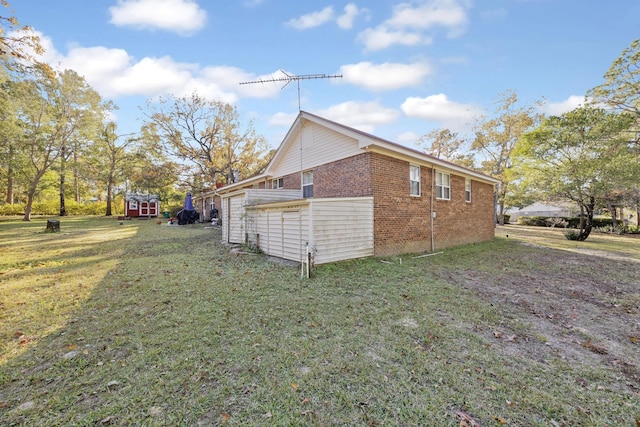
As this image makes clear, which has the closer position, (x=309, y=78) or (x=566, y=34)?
(x=309, y=78)

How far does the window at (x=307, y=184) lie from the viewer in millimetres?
11758

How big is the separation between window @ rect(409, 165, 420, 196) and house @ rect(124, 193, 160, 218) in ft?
99.7

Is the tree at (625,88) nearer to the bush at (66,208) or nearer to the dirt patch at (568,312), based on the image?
the dirt patch at (568,312)

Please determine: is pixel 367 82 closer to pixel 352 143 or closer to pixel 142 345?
pixel 352 143

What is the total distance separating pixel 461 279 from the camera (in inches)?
258

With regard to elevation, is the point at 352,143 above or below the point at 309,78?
below

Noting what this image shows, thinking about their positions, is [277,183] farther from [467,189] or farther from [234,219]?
[467,189]

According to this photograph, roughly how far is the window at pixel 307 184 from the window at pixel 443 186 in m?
5.39

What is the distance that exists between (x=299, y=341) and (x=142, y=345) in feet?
6.25

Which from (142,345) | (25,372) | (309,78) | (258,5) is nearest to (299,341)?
(142,345)

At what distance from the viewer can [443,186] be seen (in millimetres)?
11680

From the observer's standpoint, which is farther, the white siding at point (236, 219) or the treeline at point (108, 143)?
the treeline at point (108, 143)

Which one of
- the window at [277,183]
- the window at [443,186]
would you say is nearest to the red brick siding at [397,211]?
the window at [443,186]

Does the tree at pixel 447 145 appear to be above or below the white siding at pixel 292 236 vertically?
above
